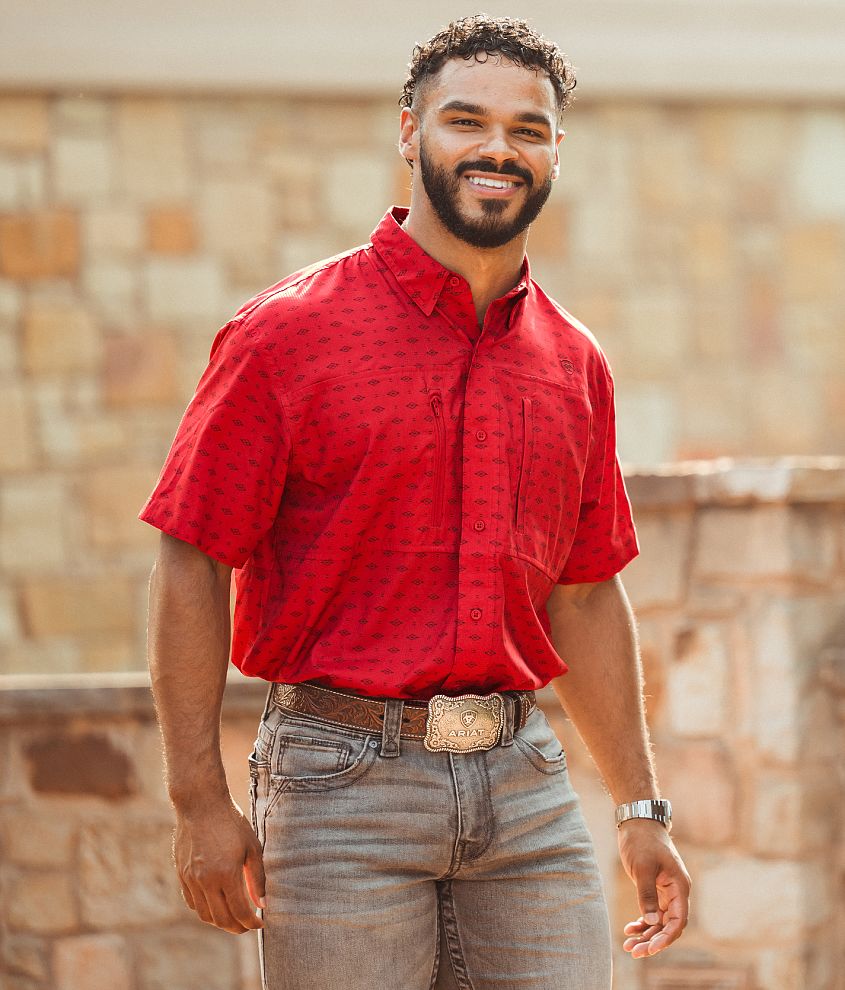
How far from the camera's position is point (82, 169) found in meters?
5.86

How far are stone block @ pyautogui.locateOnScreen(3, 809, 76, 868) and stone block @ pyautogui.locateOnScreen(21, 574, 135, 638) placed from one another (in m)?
2.39

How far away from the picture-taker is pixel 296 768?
6.99ft

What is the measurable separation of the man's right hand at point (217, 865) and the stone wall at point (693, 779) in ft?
4.46

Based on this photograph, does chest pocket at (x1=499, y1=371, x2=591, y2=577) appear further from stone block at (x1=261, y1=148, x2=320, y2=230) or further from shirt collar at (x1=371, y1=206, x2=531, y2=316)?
stone block at (x1=261, y1=148, x2=320, y2=230)

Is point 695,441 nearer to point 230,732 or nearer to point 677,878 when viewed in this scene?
point 230,732

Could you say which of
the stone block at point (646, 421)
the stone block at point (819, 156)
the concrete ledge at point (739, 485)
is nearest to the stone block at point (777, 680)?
the concrete ledge at point (739, 485)

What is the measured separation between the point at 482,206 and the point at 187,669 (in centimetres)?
81

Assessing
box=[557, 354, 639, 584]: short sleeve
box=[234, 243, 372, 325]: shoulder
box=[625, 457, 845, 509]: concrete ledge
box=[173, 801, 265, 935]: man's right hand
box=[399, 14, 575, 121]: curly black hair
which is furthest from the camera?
box=[625, 457, 845, 509]: concrete ledge

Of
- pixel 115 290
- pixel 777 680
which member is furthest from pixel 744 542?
pixel 115 290

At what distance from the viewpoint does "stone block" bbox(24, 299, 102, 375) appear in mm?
5844

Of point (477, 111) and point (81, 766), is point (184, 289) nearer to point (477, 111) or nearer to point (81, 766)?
point (81, 766)

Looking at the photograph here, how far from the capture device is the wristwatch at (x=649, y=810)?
2451 mm

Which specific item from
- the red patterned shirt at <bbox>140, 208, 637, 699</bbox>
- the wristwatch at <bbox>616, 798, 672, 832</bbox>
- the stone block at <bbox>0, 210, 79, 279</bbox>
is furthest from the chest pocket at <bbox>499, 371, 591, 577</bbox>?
the stone block at <bbox>0, 210, 79, 279</bbox>

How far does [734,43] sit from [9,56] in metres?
2.86
